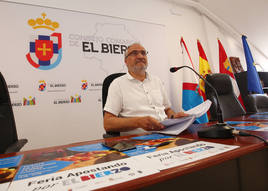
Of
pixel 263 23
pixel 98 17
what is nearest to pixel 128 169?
pixel 98 17

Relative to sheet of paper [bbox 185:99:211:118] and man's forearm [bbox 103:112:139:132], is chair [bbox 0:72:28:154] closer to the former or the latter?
man's forearm [bbox 103:112:139:132]

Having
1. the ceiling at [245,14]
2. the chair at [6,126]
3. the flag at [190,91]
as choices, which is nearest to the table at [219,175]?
the chair at [6,126]

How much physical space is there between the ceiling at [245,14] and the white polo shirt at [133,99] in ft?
7.89

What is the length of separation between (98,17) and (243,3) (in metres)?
2.79

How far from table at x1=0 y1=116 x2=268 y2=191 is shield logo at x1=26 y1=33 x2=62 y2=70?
1911mm

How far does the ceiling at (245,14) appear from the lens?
3.03 metres

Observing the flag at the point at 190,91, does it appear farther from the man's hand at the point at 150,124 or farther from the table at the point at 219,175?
the table at the point at 219,175

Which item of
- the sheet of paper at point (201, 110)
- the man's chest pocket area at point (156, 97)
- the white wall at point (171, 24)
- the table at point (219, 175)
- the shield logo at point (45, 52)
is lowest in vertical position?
the table at point (219, 175)

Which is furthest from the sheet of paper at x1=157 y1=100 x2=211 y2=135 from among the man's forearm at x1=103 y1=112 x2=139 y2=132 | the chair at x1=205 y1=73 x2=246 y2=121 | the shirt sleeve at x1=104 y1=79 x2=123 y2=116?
the chair at x1=205 y1=73 x2=246 y2=121

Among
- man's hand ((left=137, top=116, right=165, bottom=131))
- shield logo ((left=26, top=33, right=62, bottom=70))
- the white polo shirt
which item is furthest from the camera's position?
shield logo ((left=26, top=33, right=62, bottom=70))

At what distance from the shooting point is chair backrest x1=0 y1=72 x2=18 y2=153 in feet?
3.21

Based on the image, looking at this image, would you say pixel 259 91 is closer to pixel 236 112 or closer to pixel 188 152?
pixel 236 112

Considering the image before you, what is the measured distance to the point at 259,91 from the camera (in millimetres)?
2766

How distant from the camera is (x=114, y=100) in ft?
4.34
